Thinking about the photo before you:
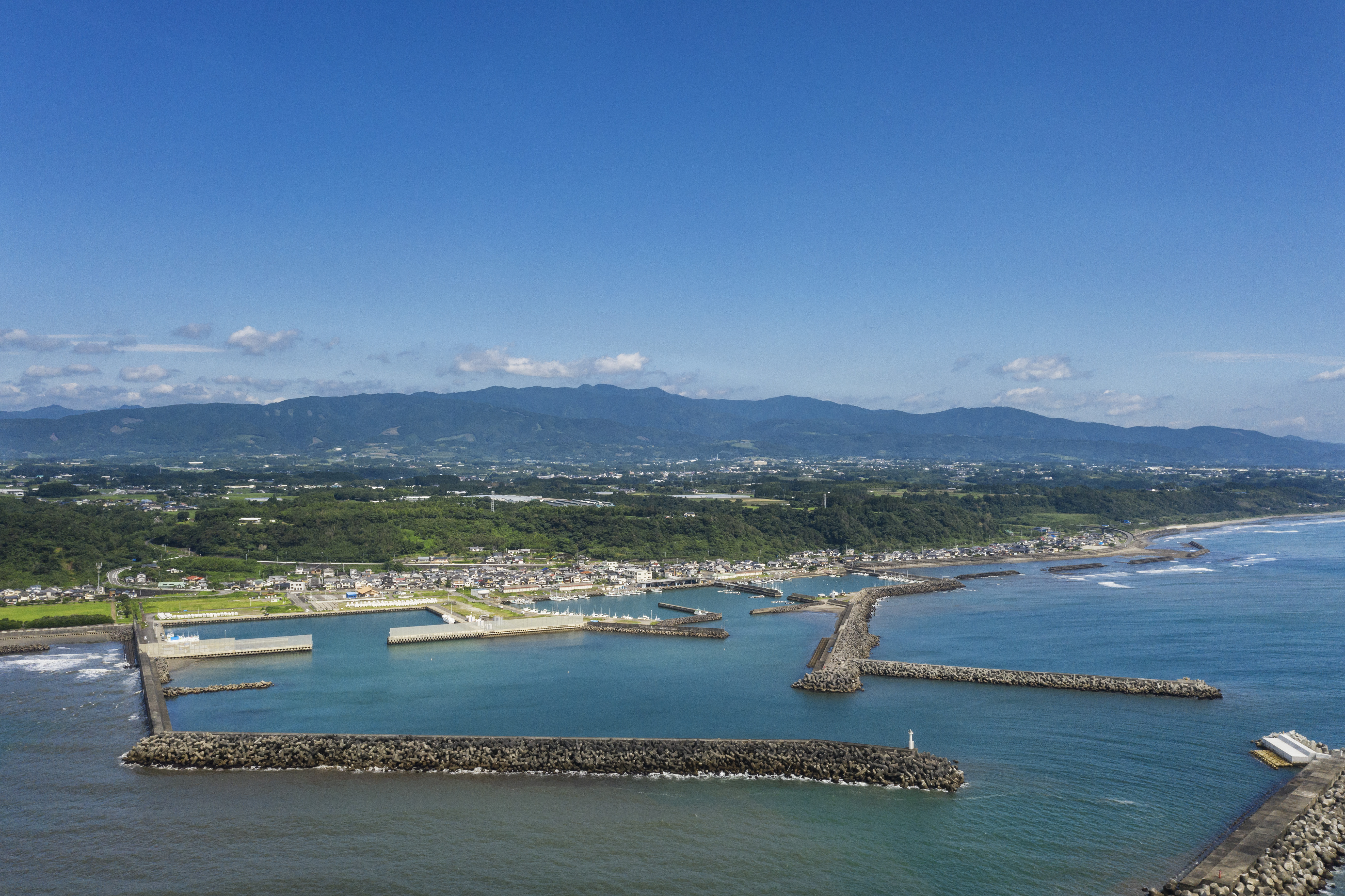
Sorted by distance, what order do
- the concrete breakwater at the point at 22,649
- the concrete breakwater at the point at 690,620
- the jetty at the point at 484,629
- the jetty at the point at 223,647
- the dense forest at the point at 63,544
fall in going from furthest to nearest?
the dense forest at the point at 63,544 < the concrete breakwater at the point at 690,620 < the jetty at the point at 484,629 < the concrete breakwater at the point at 22,649 < the jetty at the point at 223,647

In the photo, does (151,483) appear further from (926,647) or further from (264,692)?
(926,647)

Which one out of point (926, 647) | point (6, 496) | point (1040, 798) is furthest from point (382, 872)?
point (6, 496)

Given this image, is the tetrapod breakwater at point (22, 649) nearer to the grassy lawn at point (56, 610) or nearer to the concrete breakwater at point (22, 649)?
the concrete breakwater at point (22, 649)

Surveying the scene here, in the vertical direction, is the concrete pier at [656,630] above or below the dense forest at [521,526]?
below

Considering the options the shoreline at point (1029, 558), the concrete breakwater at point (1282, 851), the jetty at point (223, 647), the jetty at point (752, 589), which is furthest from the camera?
the shoreline at point (1029, 558)

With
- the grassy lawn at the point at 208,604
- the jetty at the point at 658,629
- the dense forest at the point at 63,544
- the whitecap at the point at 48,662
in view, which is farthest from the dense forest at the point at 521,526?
the jetty at the point at 658,629

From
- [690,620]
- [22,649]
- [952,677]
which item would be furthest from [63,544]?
[952,677]
